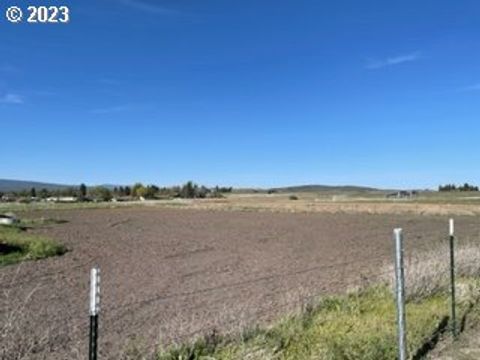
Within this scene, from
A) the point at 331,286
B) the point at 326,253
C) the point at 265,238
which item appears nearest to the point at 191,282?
the point at 331,286

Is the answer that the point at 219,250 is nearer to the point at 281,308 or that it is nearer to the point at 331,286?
the point at 331,286

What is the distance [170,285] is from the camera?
1825 centimetres

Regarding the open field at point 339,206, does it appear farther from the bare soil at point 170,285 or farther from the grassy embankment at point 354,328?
the grassy embankment at point 354,328

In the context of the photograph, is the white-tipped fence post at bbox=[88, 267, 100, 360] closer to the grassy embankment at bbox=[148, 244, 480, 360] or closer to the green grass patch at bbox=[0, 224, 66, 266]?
the grassy embankment at bbox=[148, 244, 480, 360]

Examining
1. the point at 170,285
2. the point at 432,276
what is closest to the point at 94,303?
the point at 432,276

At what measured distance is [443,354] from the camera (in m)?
7.89

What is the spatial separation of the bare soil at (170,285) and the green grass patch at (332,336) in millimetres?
568

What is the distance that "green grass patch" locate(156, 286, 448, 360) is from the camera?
276 inches

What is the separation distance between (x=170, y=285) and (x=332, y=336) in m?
10.8

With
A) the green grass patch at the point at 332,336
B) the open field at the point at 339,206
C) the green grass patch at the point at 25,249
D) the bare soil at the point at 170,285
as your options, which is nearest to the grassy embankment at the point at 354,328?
the green grass patch at the point at 332,336

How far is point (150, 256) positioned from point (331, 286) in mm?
13337

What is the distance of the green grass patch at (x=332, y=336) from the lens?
276 inches

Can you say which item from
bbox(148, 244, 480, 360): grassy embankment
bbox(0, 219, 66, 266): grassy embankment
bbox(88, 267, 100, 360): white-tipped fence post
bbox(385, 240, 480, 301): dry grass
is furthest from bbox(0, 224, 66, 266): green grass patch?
bbox(88, 267, 100, 360): white-tipped fence post

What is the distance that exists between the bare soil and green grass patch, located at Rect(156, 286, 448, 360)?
0.57 m
